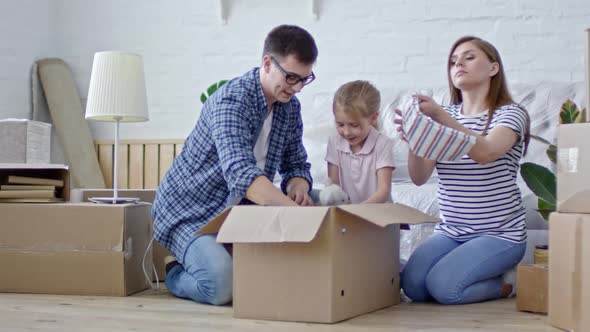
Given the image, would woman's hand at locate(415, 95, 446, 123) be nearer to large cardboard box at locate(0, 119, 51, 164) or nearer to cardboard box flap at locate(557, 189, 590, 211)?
cardboard box flap at locate(557, 189, 590, 211)

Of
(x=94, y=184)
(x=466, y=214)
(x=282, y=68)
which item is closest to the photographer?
(x=282, y=68)

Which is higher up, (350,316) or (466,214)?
(466,214)

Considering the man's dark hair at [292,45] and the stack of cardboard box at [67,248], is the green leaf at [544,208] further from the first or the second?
the stack of cardboard box at [67,248]

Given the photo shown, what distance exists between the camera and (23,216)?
2.30 meters

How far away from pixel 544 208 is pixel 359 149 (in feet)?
1.97

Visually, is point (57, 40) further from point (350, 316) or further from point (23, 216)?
point (350, 316)

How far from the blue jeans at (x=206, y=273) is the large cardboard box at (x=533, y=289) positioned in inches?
30.9

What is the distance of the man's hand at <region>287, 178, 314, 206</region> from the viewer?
2148 mm

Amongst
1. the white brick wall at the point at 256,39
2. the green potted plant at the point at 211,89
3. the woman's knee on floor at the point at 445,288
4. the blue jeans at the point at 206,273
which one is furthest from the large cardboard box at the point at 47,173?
the white brick wall at the point at 256,39

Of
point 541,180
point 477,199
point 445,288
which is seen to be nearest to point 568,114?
point 541,180

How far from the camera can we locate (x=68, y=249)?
7.45ft

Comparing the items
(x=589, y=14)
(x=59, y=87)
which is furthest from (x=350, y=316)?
(x=59, y=87)

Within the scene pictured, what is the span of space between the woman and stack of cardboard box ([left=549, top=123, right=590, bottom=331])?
37 cm

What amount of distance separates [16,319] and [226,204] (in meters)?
0.67
